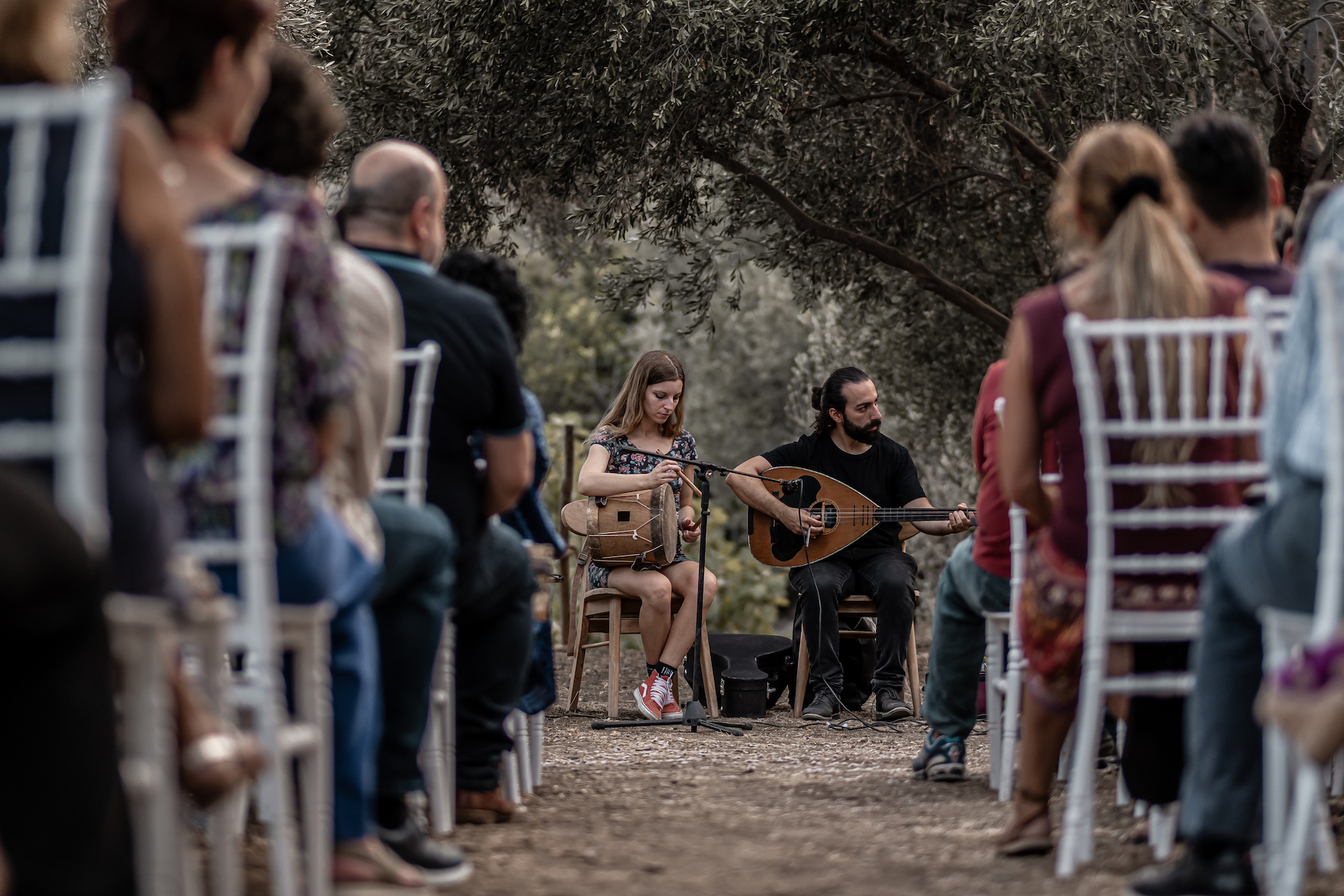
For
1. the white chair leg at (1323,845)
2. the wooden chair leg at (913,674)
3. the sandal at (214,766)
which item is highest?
the sandal at (214,766)

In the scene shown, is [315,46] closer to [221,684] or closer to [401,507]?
[401,507]

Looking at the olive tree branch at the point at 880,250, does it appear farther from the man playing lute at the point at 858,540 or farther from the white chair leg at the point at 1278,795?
the white chair leg at the point at 1278,795

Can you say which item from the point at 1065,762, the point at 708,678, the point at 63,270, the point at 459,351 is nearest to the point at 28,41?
the point at 63,270

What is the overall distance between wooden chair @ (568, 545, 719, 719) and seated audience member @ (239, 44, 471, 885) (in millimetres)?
4094

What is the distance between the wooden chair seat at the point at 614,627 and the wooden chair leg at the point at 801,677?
0.42 metres

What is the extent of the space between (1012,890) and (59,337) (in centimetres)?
224

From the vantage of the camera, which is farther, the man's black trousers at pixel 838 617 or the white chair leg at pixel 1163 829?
the man's black trousers at pixel 838 617

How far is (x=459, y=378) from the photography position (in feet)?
11.6

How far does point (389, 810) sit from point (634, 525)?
4149 mm

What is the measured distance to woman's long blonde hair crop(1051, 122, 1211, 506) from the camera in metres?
3.13

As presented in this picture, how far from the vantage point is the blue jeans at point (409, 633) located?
9.84 feet

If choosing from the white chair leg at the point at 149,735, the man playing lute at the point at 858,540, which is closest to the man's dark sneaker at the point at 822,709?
the man playing lute at the point at 858,540

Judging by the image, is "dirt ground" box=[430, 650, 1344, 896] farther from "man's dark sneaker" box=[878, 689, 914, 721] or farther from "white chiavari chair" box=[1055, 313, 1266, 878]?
"man's dark sneaker" box=[878, 689, 914, 721]

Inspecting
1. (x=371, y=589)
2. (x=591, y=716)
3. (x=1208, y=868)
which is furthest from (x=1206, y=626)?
(x=591, y=716)
